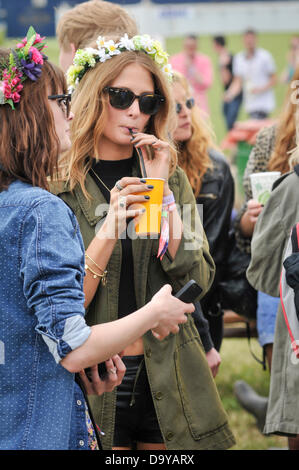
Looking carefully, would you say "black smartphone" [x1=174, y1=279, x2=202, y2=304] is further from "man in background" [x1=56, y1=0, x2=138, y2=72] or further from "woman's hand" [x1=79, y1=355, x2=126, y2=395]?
"man in background" [x1=56, y1=0, x2=138, y2=72]

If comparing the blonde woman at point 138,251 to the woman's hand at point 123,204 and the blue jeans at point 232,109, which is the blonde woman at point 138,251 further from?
the blue jeans at point 232,109

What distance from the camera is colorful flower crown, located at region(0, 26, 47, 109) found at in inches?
79.7

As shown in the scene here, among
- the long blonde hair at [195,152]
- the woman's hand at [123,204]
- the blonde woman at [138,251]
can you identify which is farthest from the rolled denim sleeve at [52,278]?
the long blonde hair at [195,152]

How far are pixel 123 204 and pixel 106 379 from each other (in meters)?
0.64

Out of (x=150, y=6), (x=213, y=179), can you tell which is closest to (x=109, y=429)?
(x=213, y=179)

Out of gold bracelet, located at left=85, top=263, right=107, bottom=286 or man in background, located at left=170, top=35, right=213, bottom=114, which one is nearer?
gold bracelet, located at left=85, top=263, right=107, bottom=286

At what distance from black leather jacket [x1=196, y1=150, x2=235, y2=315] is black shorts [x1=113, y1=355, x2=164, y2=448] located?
1314 mm

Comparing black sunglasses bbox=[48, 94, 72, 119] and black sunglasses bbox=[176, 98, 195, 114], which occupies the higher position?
black sunglasses bbox=[48, 94, 72, 119]

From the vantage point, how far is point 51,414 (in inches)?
77.1

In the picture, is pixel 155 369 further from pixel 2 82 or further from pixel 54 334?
pixel 2 82

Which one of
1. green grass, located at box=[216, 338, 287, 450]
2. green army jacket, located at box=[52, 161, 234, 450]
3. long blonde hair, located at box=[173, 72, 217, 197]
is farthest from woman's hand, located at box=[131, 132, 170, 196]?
green grass, located at box=[216, 338, 287, 450]

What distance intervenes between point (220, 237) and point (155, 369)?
4.76 feet

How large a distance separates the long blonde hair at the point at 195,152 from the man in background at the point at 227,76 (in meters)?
11.4

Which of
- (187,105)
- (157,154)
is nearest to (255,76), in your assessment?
(187,105)
